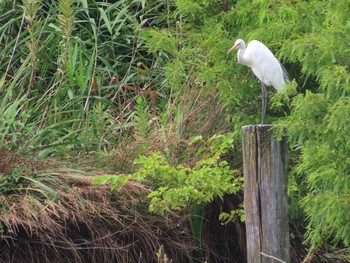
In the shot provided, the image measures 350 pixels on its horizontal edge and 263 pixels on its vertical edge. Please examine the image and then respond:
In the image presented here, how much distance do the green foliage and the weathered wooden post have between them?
1185 mm

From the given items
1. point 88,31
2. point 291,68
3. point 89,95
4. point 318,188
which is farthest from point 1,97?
point 318,188

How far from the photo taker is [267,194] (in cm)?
401

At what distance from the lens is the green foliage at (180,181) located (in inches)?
206

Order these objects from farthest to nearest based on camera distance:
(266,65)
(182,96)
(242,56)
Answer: (182,96), (242,56), (266,65)

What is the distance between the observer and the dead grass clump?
5.38 metres

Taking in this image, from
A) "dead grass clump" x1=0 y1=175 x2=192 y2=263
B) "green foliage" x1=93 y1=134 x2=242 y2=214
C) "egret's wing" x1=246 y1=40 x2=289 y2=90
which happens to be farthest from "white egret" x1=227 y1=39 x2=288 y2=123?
"dead grass clump" x1=0 y1=175 x2=192 y2=263

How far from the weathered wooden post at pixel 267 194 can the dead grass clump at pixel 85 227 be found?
1.56 m

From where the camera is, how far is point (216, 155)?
218 inches

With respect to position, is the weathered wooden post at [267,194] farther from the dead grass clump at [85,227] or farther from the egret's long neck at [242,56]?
the dead grass clump at [85,227]

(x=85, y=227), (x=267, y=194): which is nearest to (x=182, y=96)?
(x=85, y=227)

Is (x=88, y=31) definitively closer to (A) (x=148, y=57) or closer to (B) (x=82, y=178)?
(A) (x=148, y=57)

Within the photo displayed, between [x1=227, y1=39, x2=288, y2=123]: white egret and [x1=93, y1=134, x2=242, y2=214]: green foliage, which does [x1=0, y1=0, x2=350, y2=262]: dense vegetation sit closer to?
[x1=93, y1=134, x2=242, y2=214]: green foliage

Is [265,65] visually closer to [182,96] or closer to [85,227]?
[182,96]

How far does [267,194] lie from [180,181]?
147cm
